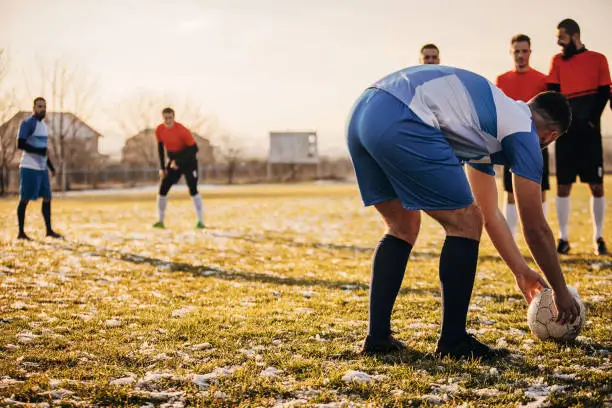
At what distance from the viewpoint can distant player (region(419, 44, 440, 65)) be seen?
29.1ft

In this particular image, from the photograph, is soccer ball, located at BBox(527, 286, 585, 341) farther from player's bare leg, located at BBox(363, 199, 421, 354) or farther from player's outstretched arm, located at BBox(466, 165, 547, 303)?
player's bare leg, located at BBox(363, 199, 421, 354)

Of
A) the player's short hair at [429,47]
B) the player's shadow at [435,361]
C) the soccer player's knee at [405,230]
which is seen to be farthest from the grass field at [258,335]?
the player's short hair at [429,47]

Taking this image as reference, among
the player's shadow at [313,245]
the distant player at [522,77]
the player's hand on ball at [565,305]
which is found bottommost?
the player's shadow at [313,245]

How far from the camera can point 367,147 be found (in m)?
3.70

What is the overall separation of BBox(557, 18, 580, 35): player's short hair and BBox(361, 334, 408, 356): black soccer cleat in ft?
21.4

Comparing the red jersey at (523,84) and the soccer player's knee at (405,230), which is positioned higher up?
the red jersey at (523,84)

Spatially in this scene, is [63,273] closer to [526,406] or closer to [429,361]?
[429,361]

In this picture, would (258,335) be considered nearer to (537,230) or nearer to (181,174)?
(537,230)

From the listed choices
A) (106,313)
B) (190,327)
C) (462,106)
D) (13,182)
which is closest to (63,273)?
(106,313)

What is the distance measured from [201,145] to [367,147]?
87703 mm

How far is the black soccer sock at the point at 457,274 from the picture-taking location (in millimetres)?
3748

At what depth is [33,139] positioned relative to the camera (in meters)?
11.7

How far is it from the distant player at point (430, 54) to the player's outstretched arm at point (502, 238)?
407 centimetres

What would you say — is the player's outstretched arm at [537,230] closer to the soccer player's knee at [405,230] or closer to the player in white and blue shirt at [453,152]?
the player in white and blue shirt at [453,152]
